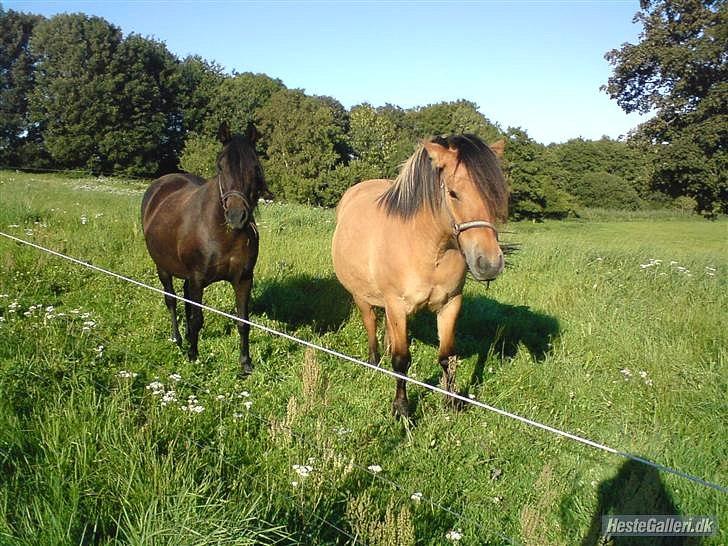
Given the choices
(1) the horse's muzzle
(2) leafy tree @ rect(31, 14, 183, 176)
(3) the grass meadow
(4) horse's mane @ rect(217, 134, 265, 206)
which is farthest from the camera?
(2) leafy tree @ rect(31, 14, 183, 176)

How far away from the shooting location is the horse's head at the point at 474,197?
2852 mm

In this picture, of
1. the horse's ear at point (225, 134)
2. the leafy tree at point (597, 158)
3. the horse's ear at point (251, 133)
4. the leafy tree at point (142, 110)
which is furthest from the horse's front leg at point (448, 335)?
the leafy tree at point (597, 158)

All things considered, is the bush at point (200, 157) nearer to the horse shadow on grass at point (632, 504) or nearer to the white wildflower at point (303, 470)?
the white wildflower at point (303, 470)

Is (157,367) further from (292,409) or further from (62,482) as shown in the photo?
(62,482)

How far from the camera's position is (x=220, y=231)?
447 cm

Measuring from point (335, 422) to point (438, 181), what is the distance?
1960 millimetres

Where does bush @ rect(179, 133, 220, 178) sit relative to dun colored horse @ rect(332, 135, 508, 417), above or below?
above

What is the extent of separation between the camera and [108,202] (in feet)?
46.1

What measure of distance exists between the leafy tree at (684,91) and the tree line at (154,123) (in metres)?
13.0

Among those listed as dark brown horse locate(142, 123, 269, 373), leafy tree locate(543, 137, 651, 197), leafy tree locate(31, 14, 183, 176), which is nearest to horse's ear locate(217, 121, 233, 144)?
dark brown horse locate(142, 123, 269, 373)

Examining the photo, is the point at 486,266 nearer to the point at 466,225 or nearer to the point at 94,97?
the point at 466,225

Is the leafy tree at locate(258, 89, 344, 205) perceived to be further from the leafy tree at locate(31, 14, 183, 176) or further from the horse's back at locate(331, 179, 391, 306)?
the horse's back at locate(331, 179, 391, 306)

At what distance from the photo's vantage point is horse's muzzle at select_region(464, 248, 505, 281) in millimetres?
2803

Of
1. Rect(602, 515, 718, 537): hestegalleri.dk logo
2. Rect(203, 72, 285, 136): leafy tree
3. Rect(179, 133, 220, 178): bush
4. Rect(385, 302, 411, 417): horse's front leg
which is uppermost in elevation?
Rect(203, 72, 285, 136): leafy tree
